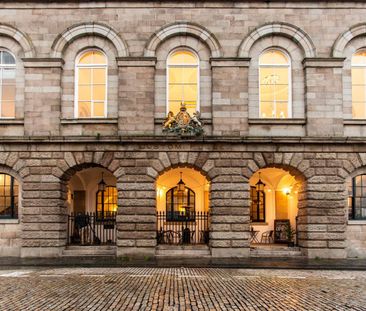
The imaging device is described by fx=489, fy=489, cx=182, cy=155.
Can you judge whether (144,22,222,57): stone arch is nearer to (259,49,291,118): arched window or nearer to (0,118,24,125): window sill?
(259,49,291,118): arched window

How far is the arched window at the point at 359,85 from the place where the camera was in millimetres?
21000

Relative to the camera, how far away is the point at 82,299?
1094cm

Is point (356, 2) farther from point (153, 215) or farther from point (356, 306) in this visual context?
point (356, 306)

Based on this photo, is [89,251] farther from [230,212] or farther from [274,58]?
[274,58]

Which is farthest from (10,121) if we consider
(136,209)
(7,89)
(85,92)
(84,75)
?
(136,209)

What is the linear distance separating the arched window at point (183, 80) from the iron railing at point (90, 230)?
637 centimetres

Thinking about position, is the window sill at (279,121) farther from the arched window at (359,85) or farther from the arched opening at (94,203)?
the arched opening at (94,203)

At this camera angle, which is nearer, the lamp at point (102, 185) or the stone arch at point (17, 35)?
the stone arch at point (17, 35)

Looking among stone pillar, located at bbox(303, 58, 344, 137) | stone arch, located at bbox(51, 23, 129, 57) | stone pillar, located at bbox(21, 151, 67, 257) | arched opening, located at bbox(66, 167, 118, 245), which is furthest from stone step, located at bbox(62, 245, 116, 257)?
stone pillar, located at bbox(303, 58, 344, 137)

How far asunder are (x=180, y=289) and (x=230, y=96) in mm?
10320

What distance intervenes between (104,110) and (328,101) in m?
9.50

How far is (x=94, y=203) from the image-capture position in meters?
25.3

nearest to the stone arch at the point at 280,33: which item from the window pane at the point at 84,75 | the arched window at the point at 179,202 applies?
the window pane at the point at 84,75

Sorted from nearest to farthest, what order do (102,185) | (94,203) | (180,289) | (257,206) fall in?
(180,289) < (102,185) < (94,203) < (257,206)
